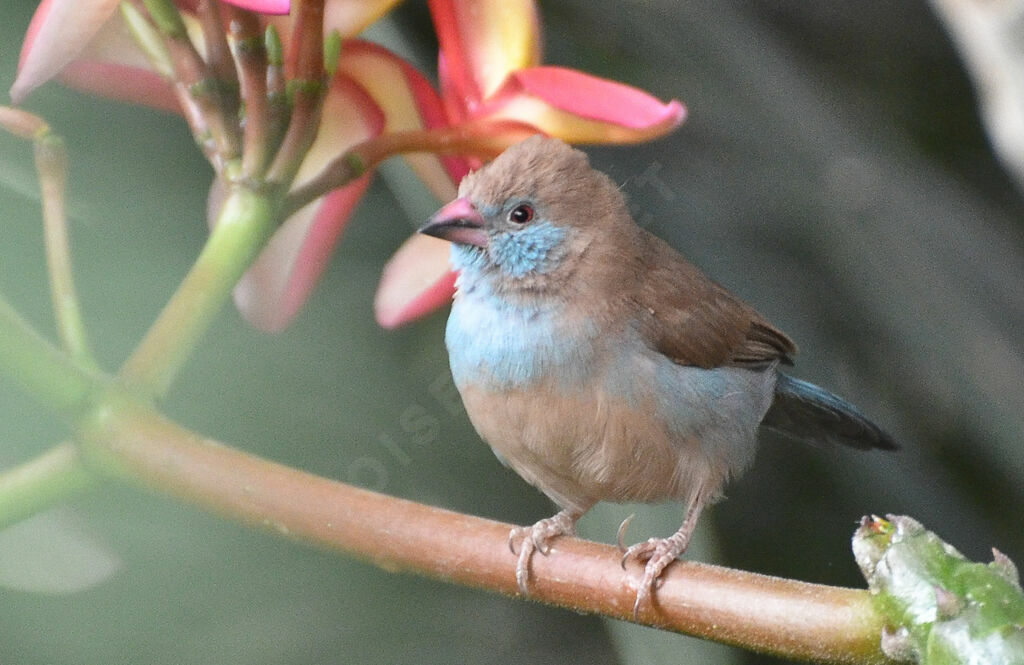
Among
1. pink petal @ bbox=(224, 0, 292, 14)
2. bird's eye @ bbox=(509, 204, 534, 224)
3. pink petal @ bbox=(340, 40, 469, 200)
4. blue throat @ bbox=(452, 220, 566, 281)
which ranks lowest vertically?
blue throat @ bbox=(452, 220, 566, 281)

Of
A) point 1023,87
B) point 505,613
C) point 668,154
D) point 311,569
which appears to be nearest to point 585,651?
point 505,613

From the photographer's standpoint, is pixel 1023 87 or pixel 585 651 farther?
pixel 585 651

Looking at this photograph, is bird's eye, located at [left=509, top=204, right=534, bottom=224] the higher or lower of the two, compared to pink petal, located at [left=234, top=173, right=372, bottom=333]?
higher

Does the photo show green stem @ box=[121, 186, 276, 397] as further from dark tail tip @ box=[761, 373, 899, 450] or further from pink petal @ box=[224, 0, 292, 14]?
dark tail tip @ box=[761, 373, 899, 450]

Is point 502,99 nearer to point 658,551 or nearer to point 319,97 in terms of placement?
point 319,97

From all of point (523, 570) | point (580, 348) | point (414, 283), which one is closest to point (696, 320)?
point (580, 348)

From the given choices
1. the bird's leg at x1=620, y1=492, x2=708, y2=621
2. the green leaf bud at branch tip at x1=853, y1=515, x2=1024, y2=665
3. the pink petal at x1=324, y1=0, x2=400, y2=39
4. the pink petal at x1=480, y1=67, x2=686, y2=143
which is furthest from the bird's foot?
the pink petal at x1=324, y1=0, x2=400, y2=39

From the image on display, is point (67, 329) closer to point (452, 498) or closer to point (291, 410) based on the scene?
point (291, 410)
